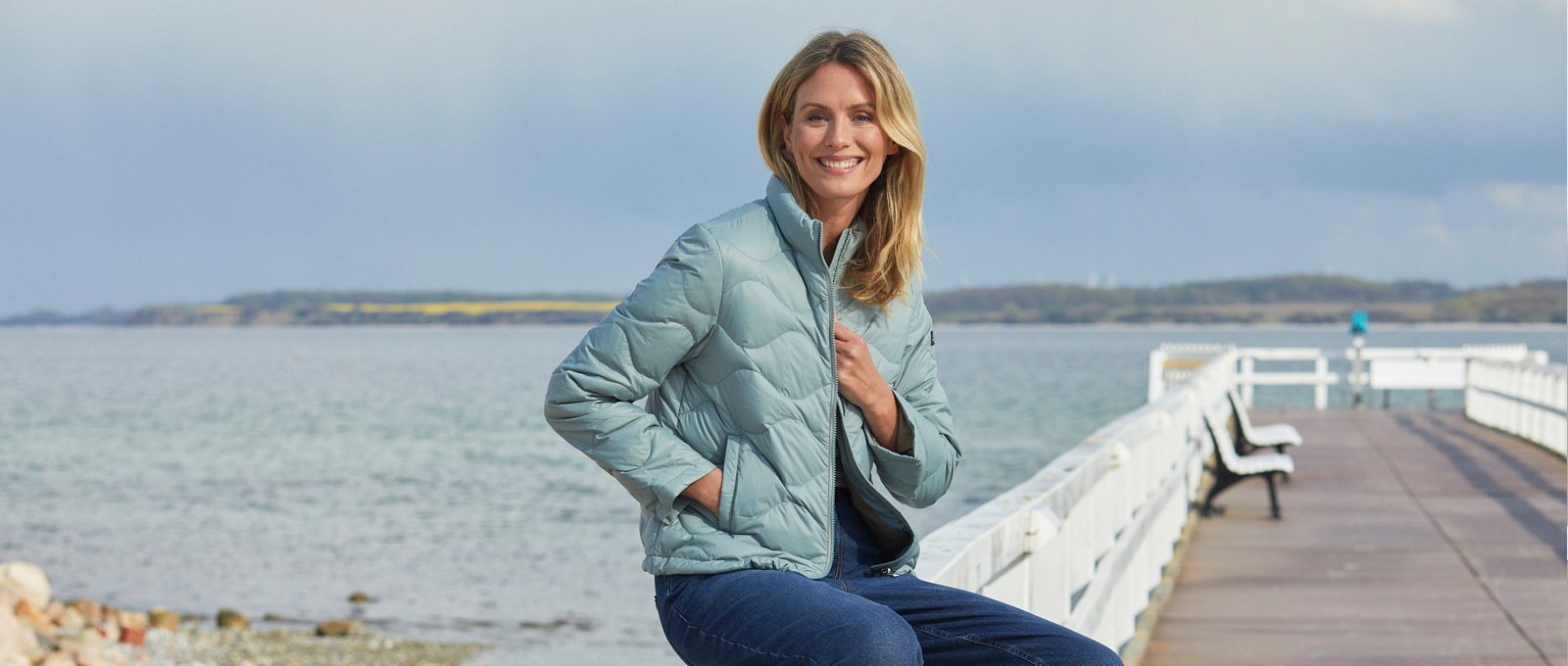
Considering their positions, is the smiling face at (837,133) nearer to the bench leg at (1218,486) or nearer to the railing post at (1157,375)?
the bench leg at (1218,486)

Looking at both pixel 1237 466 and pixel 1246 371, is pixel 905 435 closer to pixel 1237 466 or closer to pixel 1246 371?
pixel 1237 466

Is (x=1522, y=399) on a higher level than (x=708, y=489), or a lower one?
lower

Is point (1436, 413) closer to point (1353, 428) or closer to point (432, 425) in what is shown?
point (1353, 428)

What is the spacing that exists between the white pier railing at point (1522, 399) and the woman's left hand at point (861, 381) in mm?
13390

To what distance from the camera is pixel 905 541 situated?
2268mm

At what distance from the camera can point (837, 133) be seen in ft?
7.27

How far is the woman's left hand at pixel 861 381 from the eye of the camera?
2137mm

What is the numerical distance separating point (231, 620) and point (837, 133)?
51.1ft

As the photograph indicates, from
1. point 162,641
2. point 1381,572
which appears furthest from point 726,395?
point 162,641

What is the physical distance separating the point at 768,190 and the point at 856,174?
7.2 inches

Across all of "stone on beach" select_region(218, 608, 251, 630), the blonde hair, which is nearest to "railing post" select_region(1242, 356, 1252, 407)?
"stone on beach" select_region(218, 608, 251, 630)

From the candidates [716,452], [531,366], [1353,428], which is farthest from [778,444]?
[531,366]

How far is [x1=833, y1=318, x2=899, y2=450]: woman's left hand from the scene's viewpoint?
2137 mm

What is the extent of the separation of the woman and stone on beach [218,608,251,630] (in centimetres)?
1515
